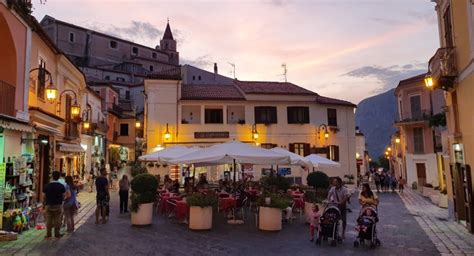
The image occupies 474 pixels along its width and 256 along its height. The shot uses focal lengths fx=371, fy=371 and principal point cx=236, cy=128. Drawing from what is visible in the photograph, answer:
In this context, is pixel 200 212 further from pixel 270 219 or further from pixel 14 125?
pixel 14 125

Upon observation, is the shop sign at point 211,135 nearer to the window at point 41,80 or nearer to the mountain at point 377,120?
the window at point 41,80

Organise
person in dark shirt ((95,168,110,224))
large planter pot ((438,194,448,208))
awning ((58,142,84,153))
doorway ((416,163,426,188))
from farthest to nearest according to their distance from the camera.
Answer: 1. doorway ((416,163,426,188))
2. awning ((58,142,84,153))
3. large planter pot ((438,194,448,208))
4. person in dark shirt ((95,168,110,224))

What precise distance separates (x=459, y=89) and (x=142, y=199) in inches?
421

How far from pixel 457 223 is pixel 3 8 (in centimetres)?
1607

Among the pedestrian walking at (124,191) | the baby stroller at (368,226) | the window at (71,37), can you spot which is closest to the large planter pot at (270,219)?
the baby stroller at (368,226)

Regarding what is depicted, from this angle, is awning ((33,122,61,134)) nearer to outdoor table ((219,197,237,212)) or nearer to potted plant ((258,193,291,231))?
outdoor table ((219,197,237,212))

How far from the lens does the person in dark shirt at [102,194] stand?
1227 cm

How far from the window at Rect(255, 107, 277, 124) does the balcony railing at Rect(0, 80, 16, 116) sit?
18836mm

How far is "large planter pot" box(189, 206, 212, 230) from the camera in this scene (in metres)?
11.1

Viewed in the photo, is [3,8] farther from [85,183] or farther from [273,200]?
[85,183]

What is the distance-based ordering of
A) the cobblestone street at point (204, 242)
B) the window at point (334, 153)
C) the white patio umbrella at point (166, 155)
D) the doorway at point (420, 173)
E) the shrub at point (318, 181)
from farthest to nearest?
1. the doorway at point (420, 173)
2. the window at point (334, 153)
3. the shrub at point (318, 181)
4. the white patio umbrella at point (166, 155)
5. the cobblestone street at point (204, 242)

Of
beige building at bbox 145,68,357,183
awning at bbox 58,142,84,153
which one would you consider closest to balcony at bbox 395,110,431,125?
beige building at bbox 145,68,357,183

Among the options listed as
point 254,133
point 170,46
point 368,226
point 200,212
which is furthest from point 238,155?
point 170,46

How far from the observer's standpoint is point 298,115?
96.1 ft
